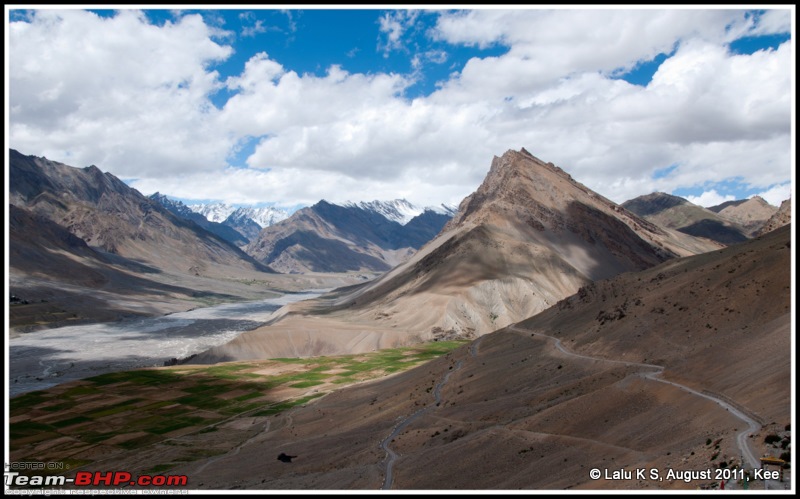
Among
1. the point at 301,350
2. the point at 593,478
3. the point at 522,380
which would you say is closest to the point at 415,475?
the point at 593,478

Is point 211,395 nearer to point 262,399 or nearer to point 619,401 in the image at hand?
point 262,399

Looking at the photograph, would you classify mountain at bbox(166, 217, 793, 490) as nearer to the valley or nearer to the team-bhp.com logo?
the valley

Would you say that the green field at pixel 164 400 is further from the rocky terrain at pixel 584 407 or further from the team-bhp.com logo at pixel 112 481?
the team-bhp.com logo at pixel 112 481

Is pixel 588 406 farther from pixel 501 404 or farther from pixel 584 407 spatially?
pixel 501 404

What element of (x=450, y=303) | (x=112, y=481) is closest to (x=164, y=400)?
(x=112, y=481)

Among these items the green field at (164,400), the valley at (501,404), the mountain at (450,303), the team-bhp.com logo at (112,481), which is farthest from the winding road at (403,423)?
the mountain at (450,303)

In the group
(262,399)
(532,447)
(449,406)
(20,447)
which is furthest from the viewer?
(262,399)

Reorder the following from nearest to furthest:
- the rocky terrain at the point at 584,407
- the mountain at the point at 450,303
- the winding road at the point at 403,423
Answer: the rocky terrain at the point at 584,407
the winding road at the point at 403,423
the mountain at the point at 450,303
